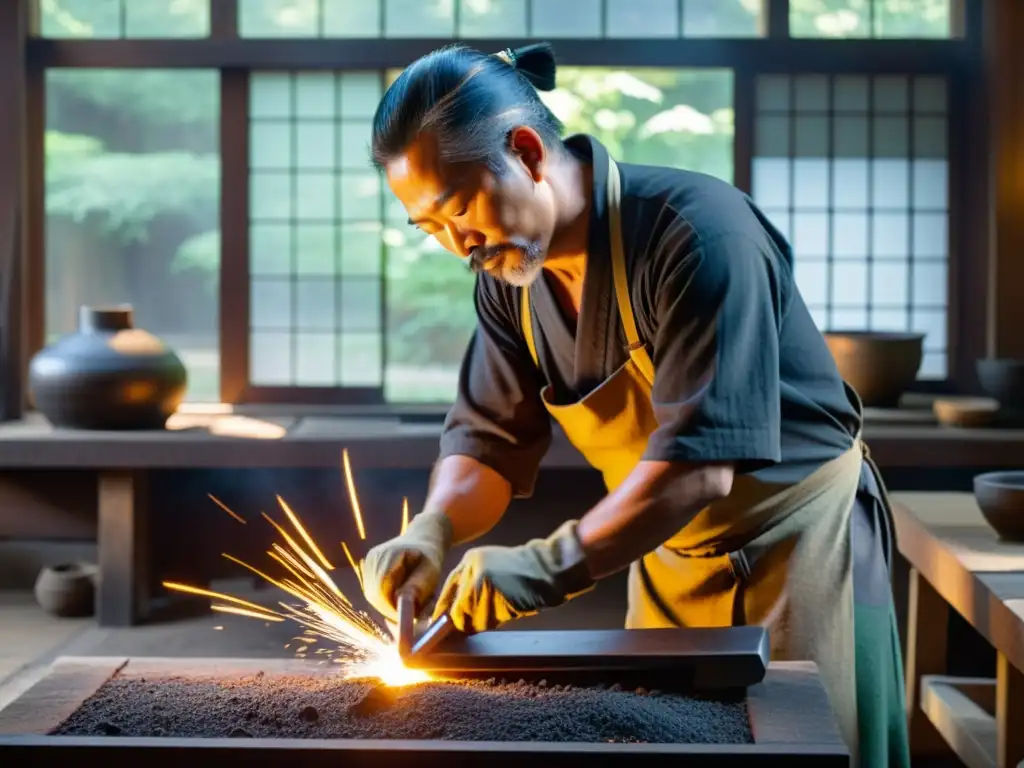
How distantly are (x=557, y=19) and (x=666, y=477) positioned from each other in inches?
142

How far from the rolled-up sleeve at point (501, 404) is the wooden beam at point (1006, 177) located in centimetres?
315

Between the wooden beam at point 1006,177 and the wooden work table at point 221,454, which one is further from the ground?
the wooden beam at point 1006,177

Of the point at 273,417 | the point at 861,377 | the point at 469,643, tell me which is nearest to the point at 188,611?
the point at 273,417

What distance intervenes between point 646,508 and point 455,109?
65cm

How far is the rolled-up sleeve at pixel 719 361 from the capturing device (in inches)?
83.5

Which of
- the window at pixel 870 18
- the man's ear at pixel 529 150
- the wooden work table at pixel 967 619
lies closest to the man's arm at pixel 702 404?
the man's ear at pixel 529 150

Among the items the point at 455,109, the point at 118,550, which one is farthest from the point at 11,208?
the point at 455,109

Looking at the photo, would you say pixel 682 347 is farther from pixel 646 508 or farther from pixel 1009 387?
pixel 1009 387

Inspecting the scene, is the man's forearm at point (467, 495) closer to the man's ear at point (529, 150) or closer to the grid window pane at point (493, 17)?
the man's ear at point (529, 150)

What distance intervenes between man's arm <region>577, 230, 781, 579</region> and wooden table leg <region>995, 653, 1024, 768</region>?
51.1 inches

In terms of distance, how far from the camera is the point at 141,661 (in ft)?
7.68

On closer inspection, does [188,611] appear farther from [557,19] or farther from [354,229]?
[557,19]

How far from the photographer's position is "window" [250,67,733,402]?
5.45 meters

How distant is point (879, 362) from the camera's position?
5.00 m
